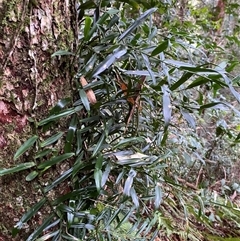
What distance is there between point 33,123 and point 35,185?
0.12m

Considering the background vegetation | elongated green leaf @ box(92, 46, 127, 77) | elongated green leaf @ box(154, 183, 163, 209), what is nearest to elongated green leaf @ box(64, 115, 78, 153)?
the background vegetation

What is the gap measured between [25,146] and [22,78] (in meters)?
0.13

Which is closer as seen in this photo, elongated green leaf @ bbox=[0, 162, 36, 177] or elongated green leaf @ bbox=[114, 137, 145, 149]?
elongated green leaf @ bbox=[0, 162, 36, 177]

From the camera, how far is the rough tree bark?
21.9 inches

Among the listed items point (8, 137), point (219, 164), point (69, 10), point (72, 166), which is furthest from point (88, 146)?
point (219, 164)

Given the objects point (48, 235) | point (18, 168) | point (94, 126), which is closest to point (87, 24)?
point (94, 126)

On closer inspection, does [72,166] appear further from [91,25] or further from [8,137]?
[91,25]

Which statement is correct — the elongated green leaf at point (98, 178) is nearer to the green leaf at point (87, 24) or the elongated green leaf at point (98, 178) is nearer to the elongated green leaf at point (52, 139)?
the elongated green leaf at point (52, 139)

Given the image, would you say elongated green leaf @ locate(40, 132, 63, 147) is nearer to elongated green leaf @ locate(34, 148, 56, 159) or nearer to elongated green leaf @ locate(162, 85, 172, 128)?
elongated green leaf @ locate(34, 148, 56, 159)

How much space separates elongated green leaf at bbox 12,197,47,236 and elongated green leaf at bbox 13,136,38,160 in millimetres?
104

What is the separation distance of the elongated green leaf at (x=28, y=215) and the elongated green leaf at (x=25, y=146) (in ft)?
0.34

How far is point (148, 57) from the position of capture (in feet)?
2.13

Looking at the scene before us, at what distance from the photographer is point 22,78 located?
573mm

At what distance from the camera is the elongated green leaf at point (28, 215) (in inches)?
22.1
